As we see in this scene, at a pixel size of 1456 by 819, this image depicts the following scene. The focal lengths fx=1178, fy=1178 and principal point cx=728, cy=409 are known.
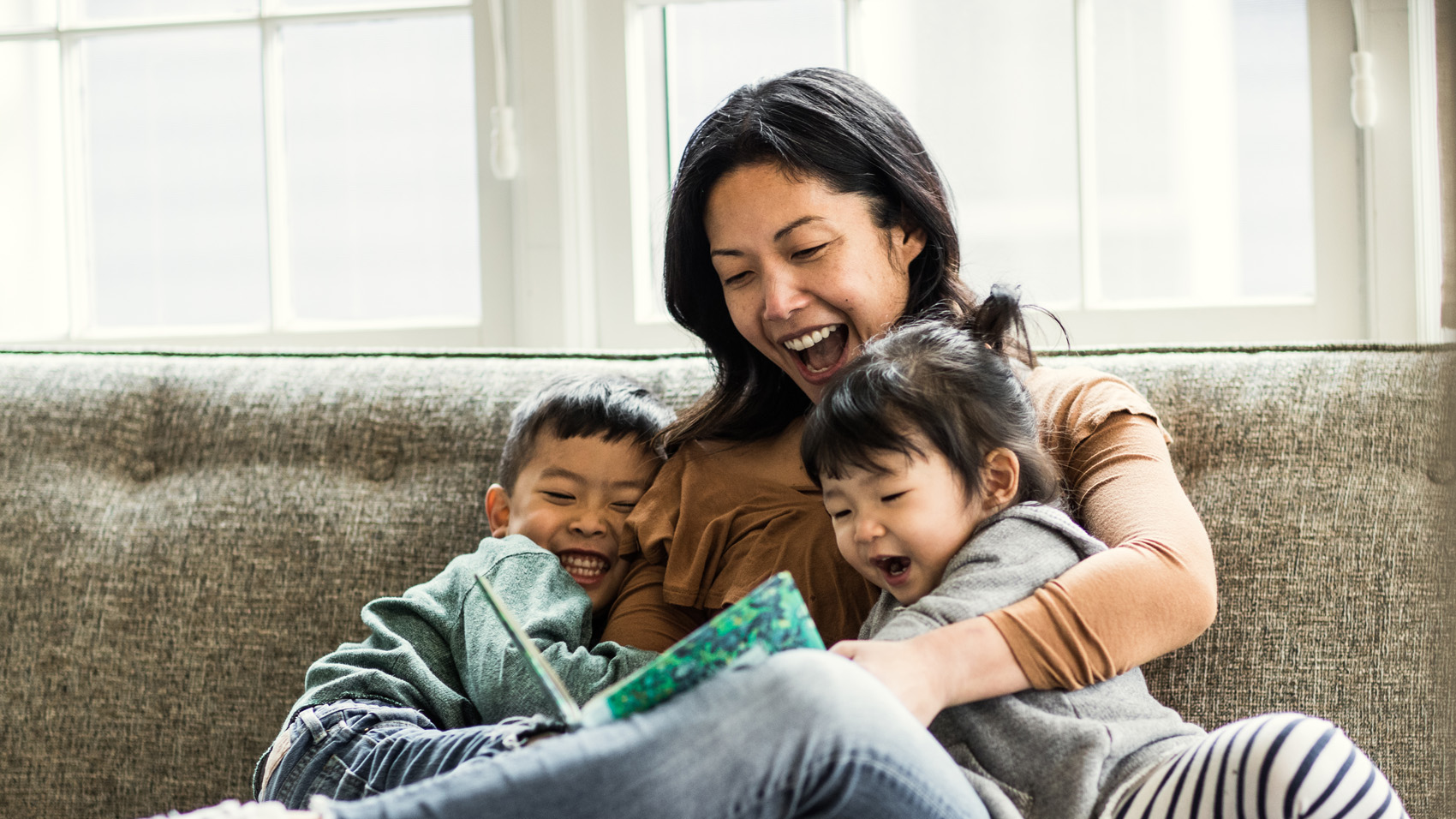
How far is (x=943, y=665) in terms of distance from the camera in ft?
3.02

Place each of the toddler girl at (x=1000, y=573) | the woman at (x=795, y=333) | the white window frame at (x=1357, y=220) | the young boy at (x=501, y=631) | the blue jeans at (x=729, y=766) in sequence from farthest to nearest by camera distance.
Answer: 1. the white window frame at (x=1357, y=220)
2. the woman at (x=795, y=333)
3. the young boy at (x=501, y=631)
4. the toddler girl at (x=1000, y=573)
5. the blue jeans at (x=729, y=766)

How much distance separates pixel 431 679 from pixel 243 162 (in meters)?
1.39

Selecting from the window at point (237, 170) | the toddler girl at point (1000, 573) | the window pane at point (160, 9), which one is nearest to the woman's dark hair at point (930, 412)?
the toddler girl at point (1000, 573)

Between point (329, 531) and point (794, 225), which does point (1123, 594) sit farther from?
point (329, 531)

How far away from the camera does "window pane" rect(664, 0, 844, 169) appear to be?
6.71ft

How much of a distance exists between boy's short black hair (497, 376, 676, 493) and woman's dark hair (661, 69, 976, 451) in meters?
0.04

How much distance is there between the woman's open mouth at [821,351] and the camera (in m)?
1.31

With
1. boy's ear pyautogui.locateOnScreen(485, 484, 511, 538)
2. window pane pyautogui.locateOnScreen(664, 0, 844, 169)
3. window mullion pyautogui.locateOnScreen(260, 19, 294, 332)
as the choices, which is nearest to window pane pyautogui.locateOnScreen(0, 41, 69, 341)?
window mullion pyautogui.locateOnScreen(260, 19, 294, 332)

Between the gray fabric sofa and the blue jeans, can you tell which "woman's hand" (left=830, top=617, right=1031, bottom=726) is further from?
the gray fabric sofa

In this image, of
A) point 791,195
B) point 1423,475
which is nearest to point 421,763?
point 791,195

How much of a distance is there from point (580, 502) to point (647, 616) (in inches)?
6.2

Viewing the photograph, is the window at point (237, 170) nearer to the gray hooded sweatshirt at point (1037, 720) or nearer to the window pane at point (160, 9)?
the window pane at point (160, 9)

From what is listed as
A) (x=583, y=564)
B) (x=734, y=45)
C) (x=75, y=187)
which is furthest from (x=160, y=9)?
(x=583, y=564)

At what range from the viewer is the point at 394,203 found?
7.12 feet
